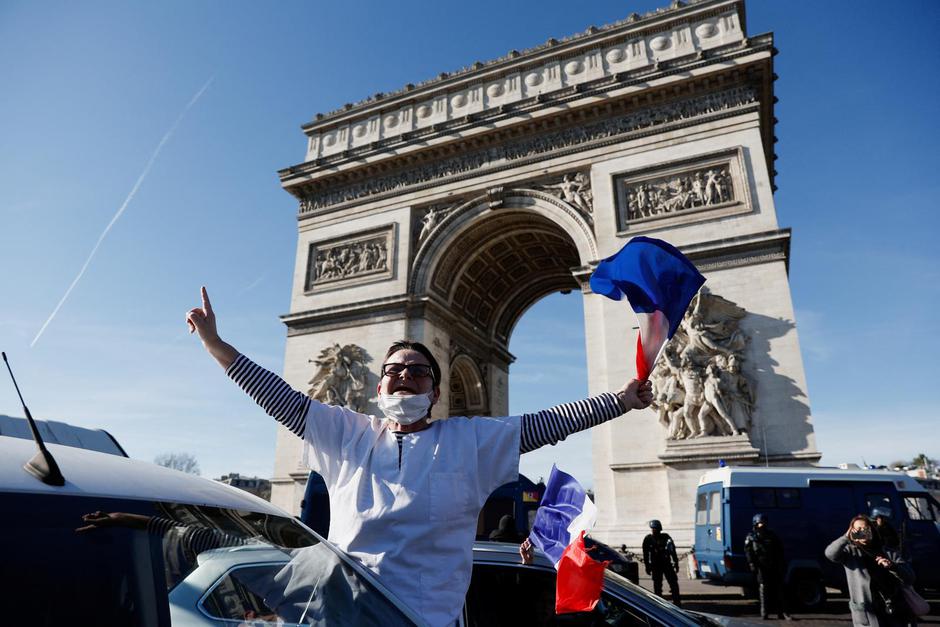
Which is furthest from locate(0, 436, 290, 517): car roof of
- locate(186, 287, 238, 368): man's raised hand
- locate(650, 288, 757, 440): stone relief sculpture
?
locate(650, 288, 757, 440): stone relief sculpture

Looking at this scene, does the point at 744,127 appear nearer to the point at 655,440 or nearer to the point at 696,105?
the point at 696,105

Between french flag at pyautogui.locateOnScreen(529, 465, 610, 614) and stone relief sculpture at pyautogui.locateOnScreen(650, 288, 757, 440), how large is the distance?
9.91 metres

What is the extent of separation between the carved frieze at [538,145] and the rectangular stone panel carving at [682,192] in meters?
1.43

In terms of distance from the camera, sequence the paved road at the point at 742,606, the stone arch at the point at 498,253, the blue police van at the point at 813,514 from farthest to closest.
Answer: the stone arch at the point at 498,253 < the blue police van at the point at 813,514 < the paved road at the point at 742,606

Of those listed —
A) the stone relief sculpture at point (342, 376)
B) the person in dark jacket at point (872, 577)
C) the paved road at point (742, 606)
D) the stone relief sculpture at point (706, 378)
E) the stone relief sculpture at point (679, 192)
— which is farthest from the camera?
the stone relief sculpture at point (342, 376)

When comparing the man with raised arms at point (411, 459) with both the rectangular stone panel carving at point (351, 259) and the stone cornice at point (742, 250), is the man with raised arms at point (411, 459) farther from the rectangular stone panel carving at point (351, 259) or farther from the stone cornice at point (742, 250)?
the rectangular stone panel carving at point (351, 259)

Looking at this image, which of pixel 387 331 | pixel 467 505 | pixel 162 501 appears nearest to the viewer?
pixel 162 501

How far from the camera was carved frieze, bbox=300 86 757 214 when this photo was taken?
14.9 meters

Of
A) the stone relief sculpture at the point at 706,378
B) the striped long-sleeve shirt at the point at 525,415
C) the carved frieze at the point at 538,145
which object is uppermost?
the carved frieze at the point at 538,145

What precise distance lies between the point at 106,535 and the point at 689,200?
15.1 meters

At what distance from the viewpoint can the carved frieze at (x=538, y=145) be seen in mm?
14875

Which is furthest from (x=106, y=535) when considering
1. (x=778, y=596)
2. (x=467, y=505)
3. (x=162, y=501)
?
(x=778, y=596)

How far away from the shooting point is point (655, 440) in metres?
12.5

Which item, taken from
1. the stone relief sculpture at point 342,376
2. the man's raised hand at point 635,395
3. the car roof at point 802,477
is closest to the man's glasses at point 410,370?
the man's raised hand at point 635,395
